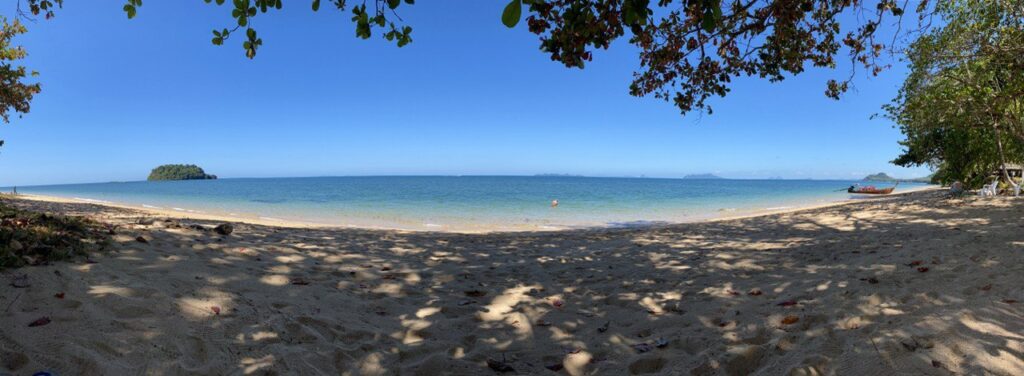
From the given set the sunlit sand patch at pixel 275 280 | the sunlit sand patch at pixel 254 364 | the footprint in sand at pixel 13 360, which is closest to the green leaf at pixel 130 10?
the footprint in sand at pixel 13 360

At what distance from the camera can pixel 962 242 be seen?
20.6 feet

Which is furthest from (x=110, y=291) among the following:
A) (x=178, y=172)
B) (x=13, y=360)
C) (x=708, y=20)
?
(x=178, y=172)

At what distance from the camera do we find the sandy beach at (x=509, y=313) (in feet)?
8.70

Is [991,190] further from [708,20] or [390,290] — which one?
[390,290]

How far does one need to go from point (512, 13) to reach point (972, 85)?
42.2 feet

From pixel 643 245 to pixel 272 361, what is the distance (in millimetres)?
6999

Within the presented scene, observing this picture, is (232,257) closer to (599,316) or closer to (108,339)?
(108,339)

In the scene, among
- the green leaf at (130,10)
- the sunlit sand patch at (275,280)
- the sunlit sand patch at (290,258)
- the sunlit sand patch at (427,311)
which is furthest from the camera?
the sunlit sand patch at (290,258)

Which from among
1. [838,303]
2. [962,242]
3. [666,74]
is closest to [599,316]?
[838,303]

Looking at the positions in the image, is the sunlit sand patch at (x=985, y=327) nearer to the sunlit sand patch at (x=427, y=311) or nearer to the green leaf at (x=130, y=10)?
the sunlit sand patch at (x=427, y=311)

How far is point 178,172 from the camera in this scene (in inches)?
6240

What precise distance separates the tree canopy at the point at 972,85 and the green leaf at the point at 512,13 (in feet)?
21.6

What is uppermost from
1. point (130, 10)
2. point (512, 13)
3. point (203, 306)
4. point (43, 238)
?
point (130, 10)

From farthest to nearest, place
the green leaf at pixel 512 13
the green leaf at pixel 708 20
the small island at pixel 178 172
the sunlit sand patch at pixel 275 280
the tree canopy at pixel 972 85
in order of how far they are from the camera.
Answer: the small island at pixel 178 172 < the tree canopy at pixel 972 85 < the sunlit sand patch at pixel 275 280 < the green leaf at pixel 708 20 < the green leaf at pixel 512 13
